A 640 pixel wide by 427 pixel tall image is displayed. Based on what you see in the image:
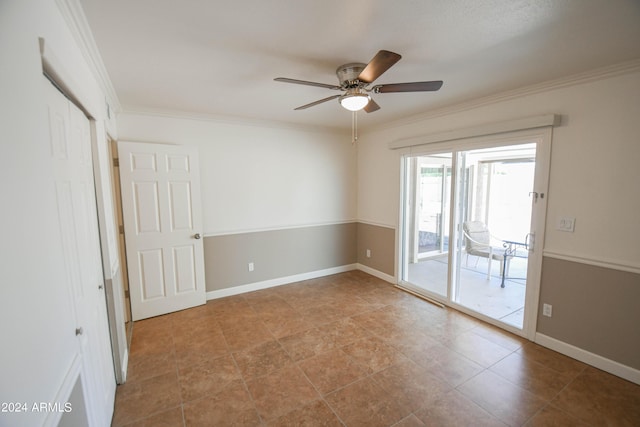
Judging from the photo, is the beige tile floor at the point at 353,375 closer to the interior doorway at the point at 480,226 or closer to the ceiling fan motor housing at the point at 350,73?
the interior doorway at the point at 480,226

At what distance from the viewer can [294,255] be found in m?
4.44

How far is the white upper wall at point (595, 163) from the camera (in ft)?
7.10

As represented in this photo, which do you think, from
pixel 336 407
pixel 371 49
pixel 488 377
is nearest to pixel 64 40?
pixel 371 49

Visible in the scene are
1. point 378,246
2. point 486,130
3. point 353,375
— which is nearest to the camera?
point 353,375

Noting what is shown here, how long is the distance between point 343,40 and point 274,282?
3.43 m

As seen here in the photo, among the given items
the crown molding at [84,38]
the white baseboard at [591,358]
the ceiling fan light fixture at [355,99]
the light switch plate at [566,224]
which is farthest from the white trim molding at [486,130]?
the crown molding at [84,38]

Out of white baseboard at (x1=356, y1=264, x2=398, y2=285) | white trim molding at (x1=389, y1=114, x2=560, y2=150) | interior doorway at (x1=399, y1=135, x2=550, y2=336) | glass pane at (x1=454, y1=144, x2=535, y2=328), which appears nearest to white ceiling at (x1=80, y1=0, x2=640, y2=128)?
white trim molding at (x1=389, y1=114, x2=560, y2=150)

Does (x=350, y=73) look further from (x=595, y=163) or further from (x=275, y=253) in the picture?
(x=275, y=253)

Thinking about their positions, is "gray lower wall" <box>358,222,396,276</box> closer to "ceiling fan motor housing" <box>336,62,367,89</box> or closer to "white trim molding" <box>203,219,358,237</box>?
"white trim molding" <box>203,219,358,237</box>

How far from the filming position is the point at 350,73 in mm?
2117

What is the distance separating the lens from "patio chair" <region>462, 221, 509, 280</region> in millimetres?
4270

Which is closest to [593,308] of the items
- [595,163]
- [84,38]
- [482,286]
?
[595,163]

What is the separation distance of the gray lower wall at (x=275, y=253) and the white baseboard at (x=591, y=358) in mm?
2886

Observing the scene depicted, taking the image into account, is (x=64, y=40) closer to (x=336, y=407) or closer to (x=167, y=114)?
(x=167, y=114)
